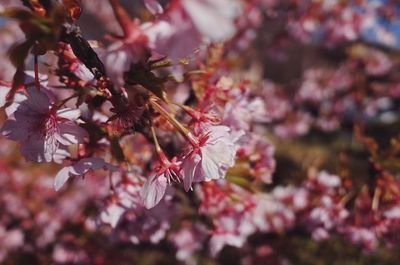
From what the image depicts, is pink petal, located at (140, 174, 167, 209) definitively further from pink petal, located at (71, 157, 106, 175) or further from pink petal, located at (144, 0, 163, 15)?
pink petal, located at (144, 0, 163, 15)

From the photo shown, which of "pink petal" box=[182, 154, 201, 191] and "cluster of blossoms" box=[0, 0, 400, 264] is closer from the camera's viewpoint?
"cluster of blossoms" box=[0, 0, 400, 264]

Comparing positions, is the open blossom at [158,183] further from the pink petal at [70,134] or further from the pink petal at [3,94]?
the pink petal at [3,94]

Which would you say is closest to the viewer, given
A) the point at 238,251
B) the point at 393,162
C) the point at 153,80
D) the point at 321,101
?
the point at 153,80

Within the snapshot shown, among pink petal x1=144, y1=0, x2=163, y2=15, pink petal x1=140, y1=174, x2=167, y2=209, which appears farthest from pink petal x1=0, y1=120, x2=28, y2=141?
pink petal x1=144, y1=0, x2=163, y2=15

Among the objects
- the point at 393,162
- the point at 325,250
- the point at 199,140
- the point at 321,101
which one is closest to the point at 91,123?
the point at 199,140

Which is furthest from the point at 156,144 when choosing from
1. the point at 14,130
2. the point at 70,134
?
the point at 14,130

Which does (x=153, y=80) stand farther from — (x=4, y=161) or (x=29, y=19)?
(x=4, y=161)

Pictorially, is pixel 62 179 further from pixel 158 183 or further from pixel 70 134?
pixel 158 183
